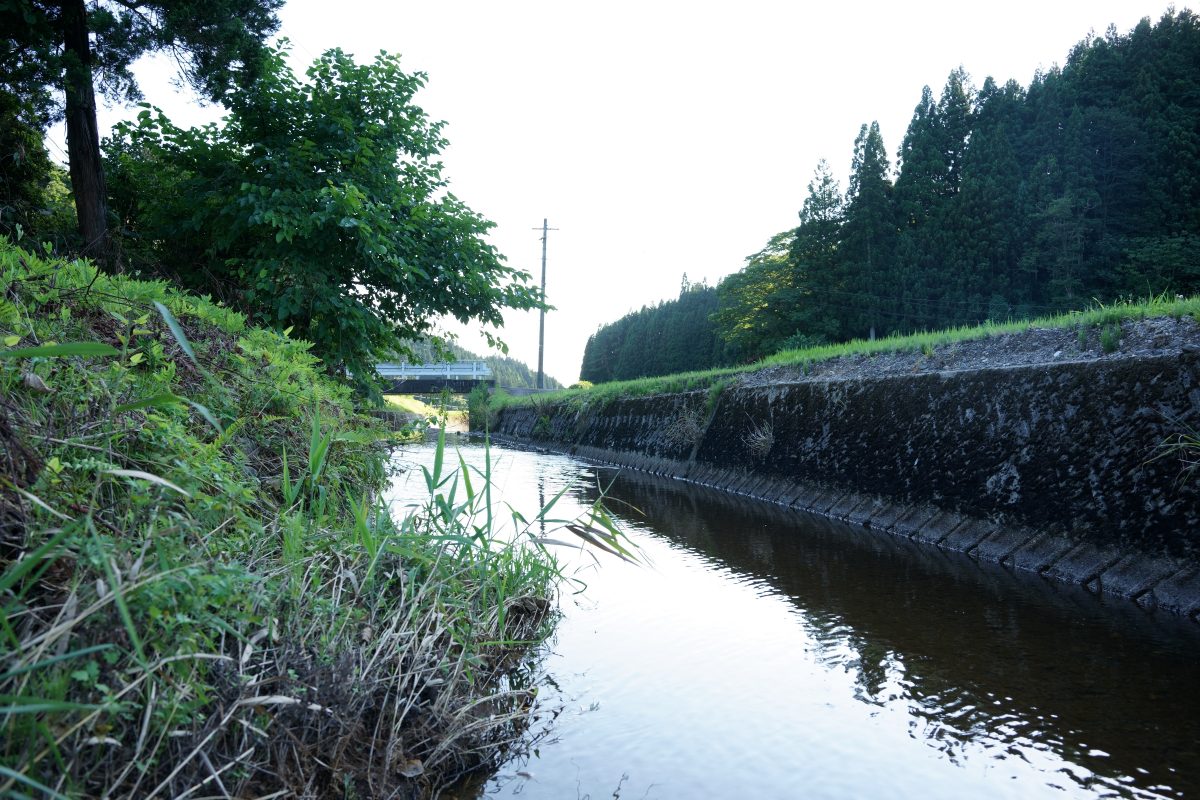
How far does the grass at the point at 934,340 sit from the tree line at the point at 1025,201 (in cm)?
1501

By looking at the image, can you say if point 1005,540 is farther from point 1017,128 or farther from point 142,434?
point 1017,128

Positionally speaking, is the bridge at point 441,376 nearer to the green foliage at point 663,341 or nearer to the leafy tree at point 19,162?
the green foliage at point 663,341

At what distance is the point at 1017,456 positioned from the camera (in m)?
6.02

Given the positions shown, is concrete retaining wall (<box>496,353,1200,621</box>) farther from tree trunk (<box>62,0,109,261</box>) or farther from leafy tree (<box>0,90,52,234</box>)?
leafy tree (<box>0,90,52,234</box>)

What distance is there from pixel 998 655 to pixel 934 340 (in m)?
6.24

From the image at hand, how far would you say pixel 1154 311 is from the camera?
248 inches

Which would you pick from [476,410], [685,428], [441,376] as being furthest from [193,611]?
[441,376]

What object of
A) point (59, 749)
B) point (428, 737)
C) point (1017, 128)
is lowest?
point (428, 737)

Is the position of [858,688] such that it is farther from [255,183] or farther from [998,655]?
[255,183]

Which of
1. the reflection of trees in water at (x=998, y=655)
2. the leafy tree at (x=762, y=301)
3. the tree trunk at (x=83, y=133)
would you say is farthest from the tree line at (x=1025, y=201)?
the tree trunk at (x=83, y=133)

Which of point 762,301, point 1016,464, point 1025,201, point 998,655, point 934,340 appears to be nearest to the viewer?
point 998,655

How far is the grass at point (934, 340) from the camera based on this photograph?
634 centimetres

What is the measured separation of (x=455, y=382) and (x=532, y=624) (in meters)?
37.5

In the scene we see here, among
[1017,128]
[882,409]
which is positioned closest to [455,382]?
[1017,128]
